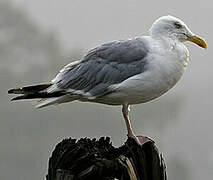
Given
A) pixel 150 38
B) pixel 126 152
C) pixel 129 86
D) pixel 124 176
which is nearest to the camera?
pixel 124 176

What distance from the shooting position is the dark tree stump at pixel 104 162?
1616mm

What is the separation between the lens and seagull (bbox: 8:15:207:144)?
7.52ft

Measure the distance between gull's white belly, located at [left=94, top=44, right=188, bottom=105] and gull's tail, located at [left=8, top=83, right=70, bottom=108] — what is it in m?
0.24

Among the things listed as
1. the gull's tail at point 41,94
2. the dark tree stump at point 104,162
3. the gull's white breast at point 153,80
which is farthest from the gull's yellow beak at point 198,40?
the dark tree stump at point 104,162

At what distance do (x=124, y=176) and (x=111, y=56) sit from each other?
0.92 meters

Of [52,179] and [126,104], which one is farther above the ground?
[126,104]

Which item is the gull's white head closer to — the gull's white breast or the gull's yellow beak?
the gull's yellow beak

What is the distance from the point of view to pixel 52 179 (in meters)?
1.67

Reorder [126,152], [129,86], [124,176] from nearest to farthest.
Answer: [124,176] → [126,152] → [129,86]

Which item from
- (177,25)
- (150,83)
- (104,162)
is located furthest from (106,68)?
(104,162)

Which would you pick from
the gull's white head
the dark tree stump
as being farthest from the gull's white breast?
the dark tree stump

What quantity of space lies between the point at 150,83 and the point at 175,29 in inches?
17.2

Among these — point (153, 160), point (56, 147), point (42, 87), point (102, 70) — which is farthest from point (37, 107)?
point (153, 160)

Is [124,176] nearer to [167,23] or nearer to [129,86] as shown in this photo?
[129,86]
